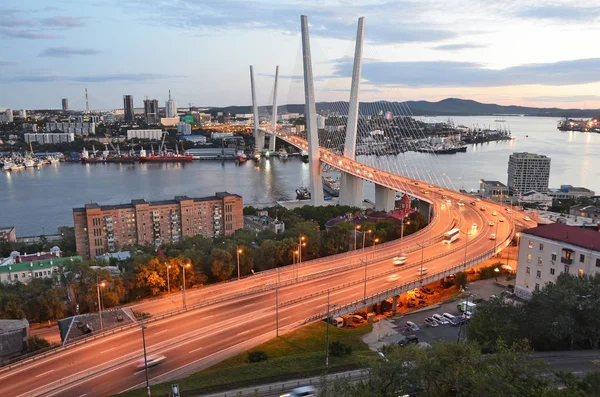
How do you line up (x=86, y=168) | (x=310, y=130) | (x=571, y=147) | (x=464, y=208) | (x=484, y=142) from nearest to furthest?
(x=464, y=208) → (x=310, y=130) → (x=86, y=168) → (x=571, y=147) → (x=484, y=142)

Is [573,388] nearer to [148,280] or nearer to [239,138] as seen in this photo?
[148,280]

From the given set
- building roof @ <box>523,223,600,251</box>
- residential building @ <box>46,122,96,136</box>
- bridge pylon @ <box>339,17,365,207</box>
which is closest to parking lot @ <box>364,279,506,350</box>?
building roof @ <box>523,223,600,251</box>

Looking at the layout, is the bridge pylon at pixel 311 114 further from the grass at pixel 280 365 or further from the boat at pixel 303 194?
the grass at pixel 280 365

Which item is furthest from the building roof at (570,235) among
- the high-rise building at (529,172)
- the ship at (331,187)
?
the high-rise building at (529,172)

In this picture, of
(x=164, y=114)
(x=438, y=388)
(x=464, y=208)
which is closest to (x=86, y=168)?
(x=464, y=208)

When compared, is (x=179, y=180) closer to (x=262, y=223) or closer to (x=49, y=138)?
(x=262, y=223)

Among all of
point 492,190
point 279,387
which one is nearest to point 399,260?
point 279,387
